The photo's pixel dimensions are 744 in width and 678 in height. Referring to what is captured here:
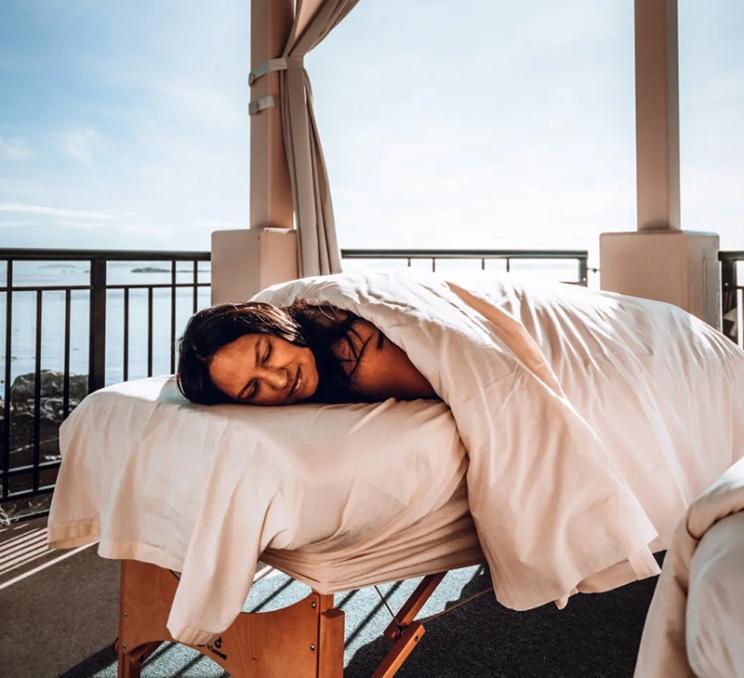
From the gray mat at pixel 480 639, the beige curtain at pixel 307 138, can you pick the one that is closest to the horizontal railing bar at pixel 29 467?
the gray mat at pixel 480 639

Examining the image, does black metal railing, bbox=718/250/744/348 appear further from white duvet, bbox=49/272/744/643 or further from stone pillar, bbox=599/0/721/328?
white duvet, bbox=49/272/744/643

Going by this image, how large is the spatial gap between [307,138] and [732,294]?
204 cm

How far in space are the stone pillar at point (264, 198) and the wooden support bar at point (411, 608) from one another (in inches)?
81.2

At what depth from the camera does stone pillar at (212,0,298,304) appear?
3340mm

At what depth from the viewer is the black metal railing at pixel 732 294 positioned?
10.4 feet

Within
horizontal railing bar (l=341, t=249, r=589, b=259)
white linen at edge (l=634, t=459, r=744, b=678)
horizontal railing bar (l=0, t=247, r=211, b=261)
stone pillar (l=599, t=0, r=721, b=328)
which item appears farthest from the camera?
horizontal railing bar (l=341, t=249, r=589, b=259)

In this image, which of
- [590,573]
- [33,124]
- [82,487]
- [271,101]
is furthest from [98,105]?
[590,573]

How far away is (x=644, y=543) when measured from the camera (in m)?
1.31

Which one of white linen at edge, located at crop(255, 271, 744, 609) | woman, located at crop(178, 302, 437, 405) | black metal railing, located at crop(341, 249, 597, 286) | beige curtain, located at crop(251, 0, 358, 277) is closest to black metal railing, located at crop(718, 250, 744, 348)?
black metal railing, located at crop(341, 249, 597, 286)

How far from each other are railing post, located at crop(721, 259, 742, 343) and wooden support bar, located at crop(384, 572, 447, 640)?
91.7 inches

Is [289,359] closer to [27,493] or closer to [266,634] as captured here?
[266,634]

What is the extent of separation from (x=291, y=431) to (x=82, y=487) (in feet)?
2.06

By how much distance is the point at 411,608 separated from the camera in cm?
141

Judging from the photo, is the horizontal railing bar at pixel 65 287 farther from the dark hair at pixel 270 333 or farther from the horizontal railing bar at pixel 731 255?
the horizontal railing bar at pixel 731 255
